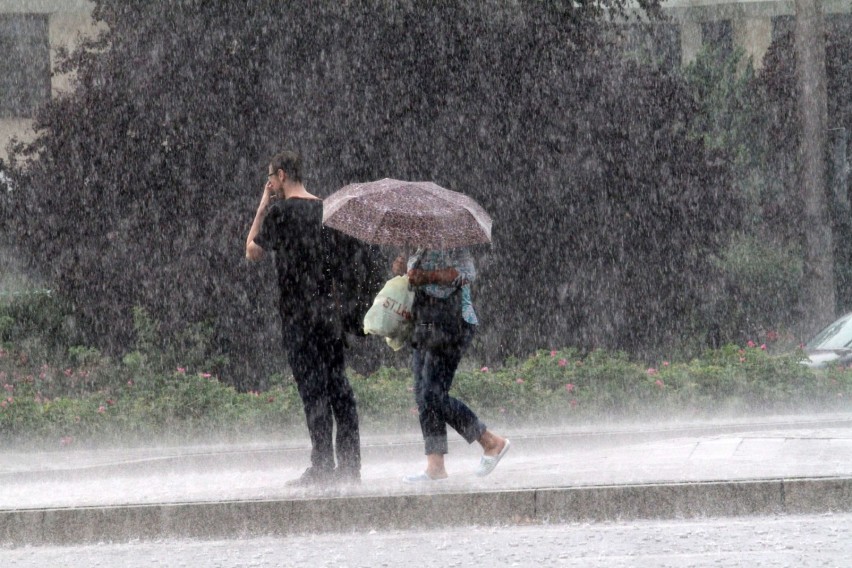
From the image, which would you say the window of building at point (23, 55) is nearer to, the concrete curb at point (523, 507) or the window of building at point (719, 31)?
the window of building at point (719, 31)

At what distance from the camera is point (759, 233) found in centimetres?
2644

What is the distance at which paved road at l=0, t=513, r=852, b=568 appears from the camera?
6.55 m

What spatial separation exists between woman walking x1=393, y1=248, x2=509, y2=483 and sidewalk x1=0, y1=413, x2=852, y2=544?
0.57ft

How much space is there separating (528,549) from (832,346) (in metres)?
9.91

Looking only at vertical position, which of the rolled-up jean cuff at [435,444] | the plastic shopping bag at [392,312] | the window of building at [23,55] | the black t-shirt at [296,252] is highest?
the window of building at [23,55]

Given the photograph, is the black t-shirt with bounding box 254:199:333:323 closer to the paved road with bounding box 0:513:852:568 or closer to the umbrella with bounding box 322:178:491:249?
the umbrella with bounding box 322:178:491:249

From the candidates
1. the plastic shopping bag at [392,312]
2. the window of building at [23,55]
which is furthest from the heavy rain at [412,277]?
the window of building at [23,55]

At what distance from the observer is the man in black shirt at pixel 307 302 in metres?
8.13

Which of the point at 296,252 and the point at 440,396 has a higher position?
the point at 296,252

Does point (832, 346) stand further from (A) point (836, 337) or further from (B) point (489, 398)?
(B) point (489, 398)

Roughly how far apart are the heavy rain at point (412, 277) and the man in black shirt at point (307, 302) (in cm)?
6

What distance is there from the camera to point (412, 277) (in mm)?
8227

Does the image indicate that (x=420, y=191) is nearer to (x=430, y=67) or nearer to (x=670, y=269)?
(x=430, y=67)

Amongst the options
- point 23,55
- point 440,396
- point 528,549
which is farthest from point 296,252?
point 23,55
